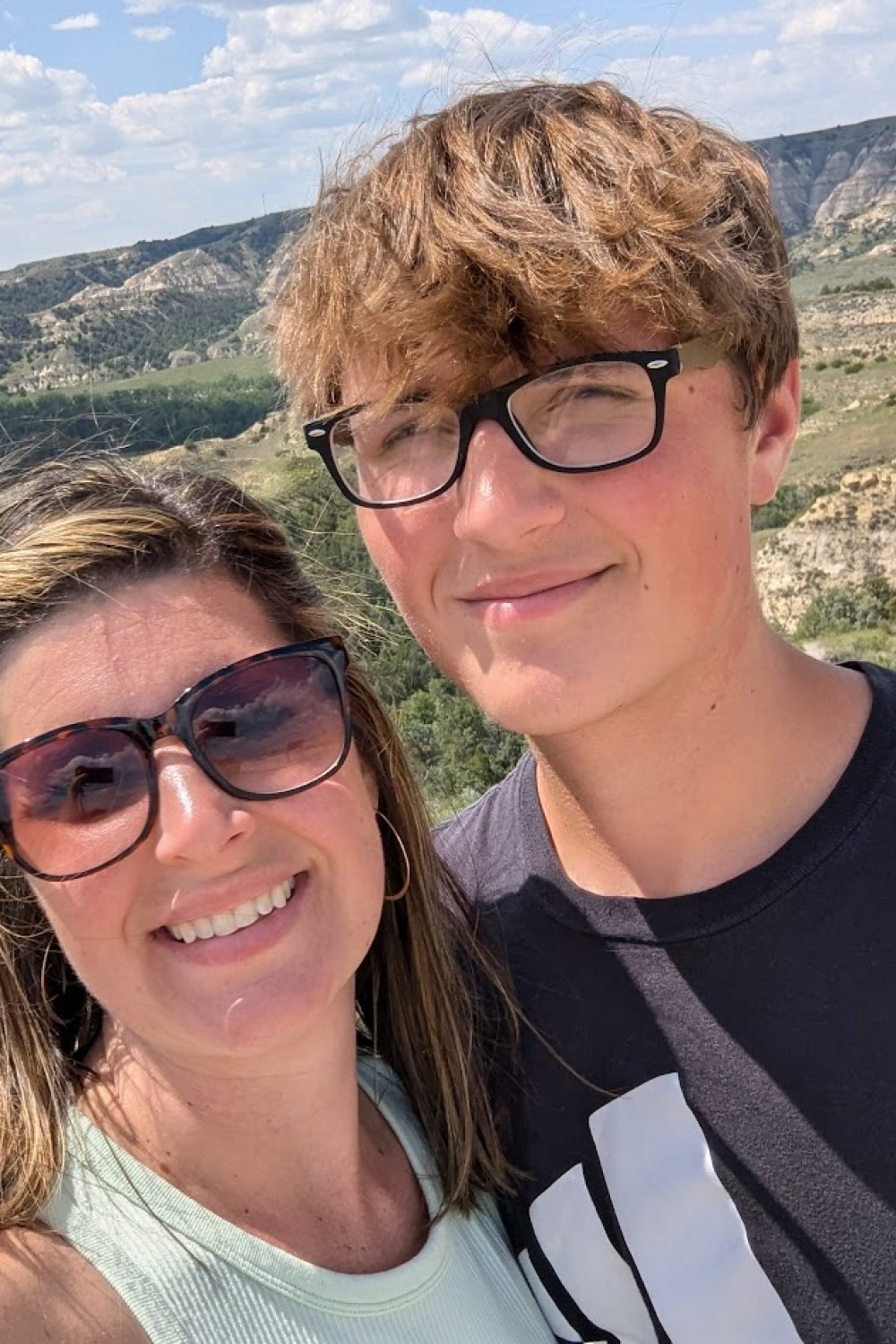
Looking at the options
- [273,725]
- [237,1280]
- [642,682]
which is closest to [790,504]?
[642,682]

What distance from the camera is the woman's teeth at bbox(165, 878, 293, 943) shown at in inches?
62.1

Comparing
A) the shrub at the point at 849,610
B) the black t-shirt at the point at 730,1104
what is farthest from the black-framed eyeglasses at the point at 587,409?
the shrub at the point at 849,610

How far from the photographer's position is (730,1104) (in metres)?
1.70

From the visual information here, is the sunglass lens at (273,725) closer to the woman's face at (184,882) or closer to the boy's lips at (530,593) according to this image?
the woman's face at (184,882)

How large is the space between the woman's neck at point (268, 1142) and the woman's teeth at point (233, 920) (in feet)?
0.65

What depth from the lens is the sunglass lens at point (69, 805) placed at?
5.00 feet

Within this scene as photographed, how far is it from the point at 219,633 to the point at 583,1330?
3.89 feet

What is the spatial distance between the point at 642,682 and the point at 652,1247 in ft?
2.76

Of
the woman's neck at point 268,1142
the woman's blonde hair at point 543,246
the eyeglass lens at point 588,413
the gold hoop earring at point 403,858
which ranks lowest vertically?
the woman's neck at point 268,1142

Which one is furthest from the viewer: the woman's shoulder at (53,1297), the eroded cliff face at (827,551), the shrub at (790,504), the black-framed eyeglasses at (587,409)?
the shrub at (790,504)

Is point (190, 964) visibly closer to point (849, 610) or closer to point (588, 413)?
point (588, 413)

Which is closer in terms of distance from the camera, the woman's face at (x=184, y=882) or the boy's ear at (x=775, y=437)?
the woman's face at (x=184, y=882)

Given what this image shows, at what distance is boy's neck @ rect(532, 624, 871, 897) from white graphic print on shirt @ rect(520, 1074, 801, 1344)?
1.18ft

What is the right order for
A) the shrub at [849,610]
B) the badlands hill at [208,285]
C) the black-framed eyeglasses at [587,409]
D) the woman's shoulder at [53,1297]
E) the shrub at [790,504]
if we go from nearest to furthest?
the woman's shoulder at [53,1297], the black-framed eyeglasses at [587,409], the shrub at [849,610], the shrub at [790,504], the badlands hill at [208,285]
